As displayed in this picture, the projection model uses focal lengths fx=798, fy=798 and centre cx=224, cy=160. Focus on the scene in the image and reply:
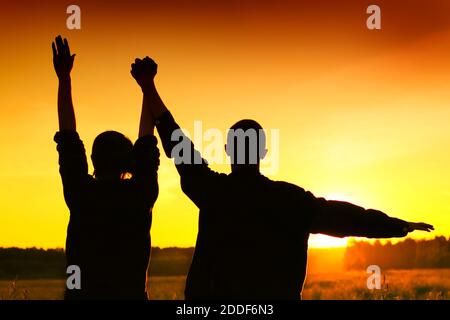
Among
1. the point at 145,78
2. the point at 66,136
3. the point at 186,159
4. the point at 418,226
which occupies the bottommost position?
the point at 418,226

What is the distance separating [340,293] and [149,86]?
102 feet

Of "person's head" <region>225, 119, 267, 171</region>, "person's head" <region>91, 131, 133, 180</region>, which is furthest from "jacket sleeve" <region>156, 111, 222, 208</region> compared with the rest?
"person's head" <region>91, 131, 133, 180</region>

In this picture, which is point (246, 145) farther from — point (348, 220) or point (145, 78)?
point (145, 78)

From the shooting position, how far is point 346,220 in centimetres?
500

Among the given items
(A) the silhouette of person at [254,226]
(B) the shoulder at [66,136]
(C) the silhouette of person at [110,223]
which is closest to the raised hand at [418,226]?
(A) the silhouette of person at [254,226]

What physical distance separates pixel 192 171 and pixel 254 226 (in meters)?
0.53

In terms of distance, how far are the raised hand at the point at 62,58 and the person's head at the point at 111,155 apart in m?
0.73

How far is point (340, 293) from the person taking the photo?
35.4 meters

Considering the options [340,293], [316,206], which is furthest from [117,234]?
[340,293]

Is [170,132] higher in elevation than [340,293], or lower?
higher

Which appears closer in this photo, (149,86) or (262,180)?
(262,180)

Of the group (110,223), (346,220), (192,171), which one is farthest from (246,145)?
(110,223)

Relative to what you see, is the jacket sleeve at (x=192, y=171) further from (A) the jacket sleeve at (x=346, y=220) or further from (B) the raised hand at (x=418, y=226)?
(B) the raised hand at (x=418, y=226)
